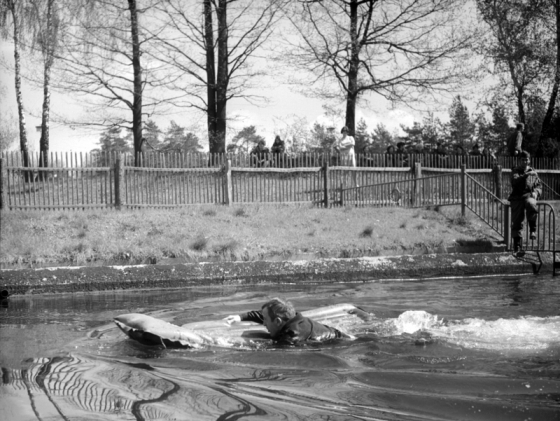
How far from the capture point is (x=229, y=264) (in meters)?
10.6

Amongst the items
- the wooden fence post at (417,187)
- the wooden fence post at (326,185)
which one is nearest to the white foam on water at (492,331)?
the wooden fence post at (326,185)

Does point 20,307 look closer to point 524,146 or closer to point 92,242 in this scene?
point 92,242

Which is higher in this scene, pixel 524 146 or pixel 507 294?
pixel 524 146

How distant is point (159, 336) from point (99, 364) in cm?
73

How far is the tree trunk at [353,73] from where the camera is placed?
89.1 feet

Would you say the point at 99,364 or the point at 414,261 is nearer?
the point at 99,364

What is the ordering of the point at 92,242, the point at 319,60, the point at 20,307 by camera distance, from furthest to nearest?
the point at 319,60, the point at 92,242, the point at 20,307

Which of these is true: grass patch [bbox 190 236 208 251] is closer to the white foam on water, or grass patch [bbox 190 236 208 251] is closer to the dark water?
the dark water

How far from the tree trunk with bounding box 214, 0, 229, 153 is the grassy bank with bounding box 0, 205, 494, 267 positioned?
755 centimetres

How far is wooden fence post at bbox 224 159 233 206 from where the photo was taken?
19062 millimetres

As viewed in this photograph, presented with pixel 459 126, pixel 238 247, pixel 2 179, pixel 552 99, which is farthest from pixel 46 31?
pixel 459 126

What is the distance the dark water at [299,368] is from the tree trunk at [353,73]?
19.6m

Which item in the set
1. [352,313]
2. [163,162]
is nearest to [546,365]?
[352,313]

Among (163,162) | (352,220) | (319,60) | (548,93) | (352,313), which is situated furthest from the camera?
(548,93)
